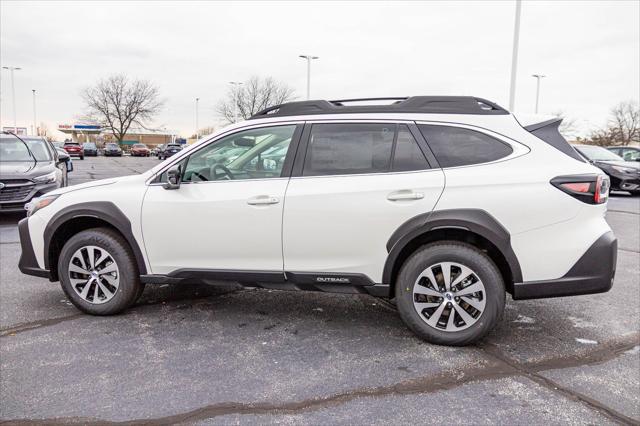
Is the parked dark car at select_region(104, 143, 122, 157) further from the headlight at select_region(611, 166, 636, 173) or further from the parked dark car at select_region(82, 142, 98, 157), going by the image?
the headlight at select_region(611, 166, 636, 173)

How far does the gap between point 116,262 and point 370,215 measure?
2.18 m

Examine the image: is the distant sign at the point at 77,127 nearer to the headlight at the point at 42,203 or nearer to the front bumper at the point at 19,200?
the front bumper at the point at 19,200

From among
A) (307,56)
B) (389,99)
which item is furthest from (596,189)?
(307,56)

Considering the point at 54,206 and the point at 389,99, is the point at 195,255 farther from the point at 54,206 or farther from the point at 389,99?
the point at 389,99

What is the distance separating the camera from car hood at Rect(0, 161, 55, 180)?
899 centimetres

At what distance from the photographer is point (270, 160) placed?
3947 mm

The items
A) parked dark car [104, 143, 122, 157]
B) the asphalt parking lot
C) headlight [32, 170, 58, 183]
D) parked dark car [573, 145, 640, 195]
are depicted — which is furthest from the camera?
parked dark car [104, 143, 122, 157]

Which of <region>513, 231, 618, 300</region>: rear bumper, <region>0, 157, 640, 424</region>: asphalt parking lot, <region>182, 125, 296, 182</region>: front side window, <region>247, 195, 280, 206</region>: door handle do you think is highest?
<region>182, 125, 296, 182</region>: front side window

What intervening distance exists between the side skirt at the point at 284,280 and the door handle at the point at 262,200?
0.54 metres

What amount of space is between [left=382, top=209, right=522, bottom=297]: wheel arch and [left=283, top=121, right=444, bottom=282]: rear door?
0.06 metres

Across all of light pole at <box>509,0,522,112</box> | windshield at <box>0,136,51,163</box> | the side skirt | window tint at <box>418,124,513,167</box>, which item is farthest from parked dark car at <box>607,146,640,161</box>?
windshield at <box>0,136,51,163</box>

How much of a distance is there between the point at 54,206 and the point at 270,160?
1.98m

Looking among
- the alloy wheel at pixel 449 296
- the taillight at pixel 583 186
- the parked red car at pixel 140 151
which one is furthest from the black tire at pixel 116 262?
the parked red car at pixel 140 151

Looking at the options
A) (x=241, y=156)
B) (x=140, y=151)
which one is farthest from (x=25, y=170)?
(x=140, y=151)
